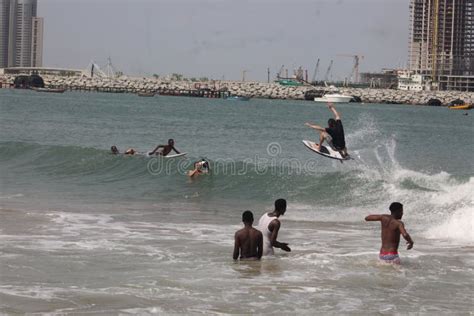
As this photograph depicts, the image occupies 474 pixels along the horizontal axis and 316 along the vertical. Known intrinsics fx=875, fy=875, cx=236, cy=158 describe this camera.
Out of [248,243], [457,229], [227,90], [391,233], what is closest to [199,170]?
[457,229]

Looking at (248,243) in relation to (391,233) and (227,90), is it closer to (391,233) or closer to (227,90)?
(391,233)

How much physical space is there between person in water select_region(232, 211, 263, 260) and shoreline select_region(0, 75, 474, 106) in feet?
512

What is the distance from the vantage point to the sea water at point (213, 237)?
10656 mm

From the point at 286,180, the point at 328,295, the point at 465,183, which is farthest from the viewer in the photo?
the point at 286,180

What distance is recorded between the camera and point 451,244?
15578 mm

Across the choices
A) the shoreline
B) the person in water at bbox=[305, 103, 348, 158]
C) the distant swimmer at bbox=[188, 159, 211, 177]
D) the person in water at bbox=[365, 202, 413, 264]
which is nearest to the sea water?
the person in water at bbox=[365, 202, 413, 264]

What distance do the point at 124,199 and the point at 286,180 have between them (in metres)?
6.29

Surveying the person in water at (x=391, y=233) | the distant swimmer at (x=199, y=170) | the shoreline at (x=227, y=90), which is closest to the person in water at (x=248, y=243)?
the person in water at (x=391, y=233)

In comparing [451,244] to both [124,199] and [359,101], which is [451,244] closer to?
[124,199]

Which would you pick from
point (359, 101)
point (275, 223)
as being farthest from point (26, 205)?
point (359, 101)

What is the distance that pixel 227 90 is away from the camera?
175500mm

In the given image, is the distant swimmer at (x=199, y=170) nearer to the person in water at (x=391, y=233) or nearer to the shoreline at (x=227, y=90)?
the person in water at (x=391, y=233)

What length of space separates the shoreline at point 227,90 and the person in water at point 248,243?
156138 mm

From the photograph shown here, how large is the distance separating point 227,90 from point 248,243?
536 ft
